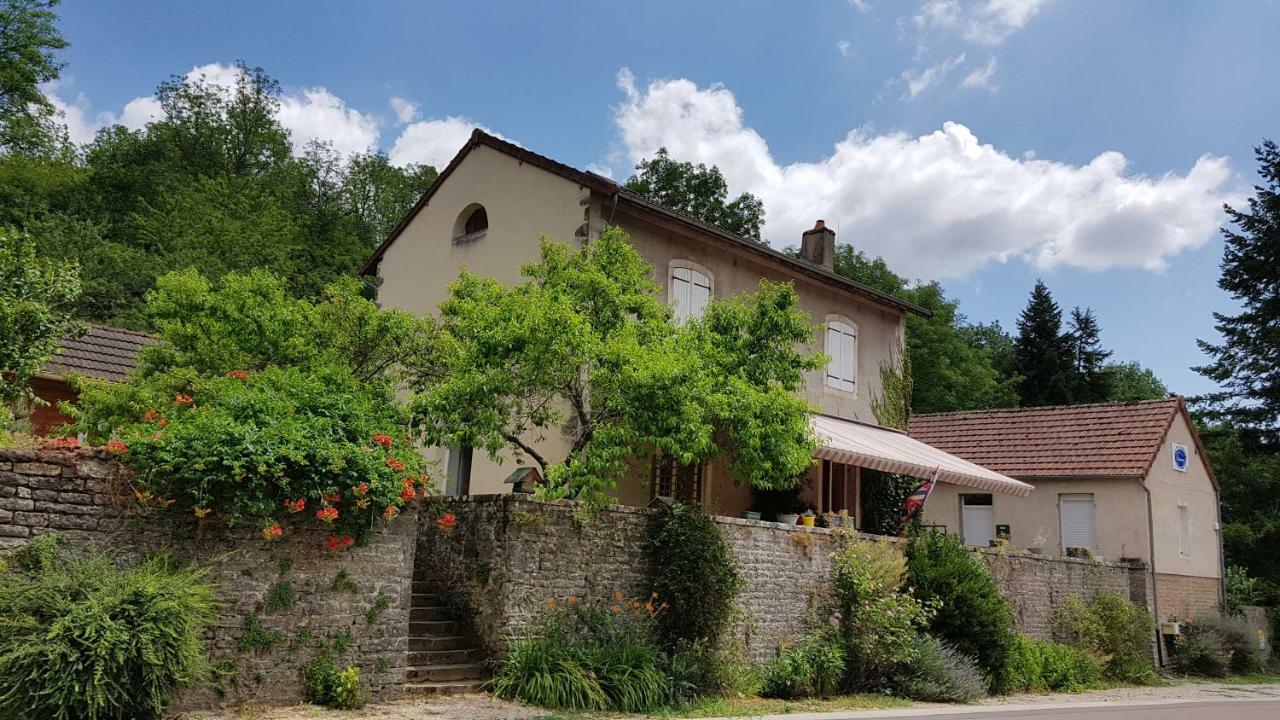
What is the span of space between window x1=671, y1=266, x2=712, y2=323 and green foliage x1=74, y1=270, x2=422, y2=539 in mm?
6136

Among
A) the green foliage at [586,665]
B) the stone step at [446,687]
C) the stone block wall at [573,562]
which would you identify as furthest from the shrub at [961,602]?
the stone step at [446,687]

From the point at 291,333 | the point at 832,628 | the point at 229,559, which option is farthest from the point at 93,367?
the point at 832,628

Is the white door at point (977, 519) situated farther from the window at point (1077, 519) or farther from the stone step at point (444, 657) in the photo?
the stone step at point (444, 657)

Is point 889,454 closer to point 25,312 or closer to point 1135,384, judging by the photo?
point 25,312

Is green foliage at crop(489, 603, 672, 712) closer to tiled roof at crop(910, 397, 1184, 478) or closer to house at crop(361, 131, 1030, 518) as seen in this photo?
house at crop(361, 131, 1030, 518)

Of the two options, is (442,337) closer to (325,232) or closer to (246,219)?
(246,219)

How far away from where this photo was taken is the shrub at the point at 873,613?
16.7 m

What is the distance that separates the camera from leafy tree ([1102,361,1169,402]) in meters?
56.7

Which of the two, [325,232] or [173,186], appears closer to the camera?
[173,186]

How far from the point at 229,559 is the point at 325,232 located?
3856cm

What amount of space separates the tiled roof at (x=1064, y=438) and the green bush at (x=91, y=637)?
79.3ft

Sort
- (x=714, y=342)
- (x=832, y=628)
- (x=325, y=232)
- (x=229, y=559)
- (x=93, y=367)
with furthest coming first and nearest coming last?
(x=325, y=232) → (x=93, y=367) → (x=832, y=628) → (x=714, y=342) → (x=229, y=559)

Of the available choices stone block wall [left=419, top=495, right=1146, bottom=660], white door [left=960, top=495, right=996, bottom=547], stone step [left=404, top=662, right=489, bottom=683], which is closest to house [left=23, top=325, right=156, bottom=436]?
stone block wall [left=419, top=495, right=1146, bottom=660]

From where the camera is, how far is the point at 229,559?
33.8ft
